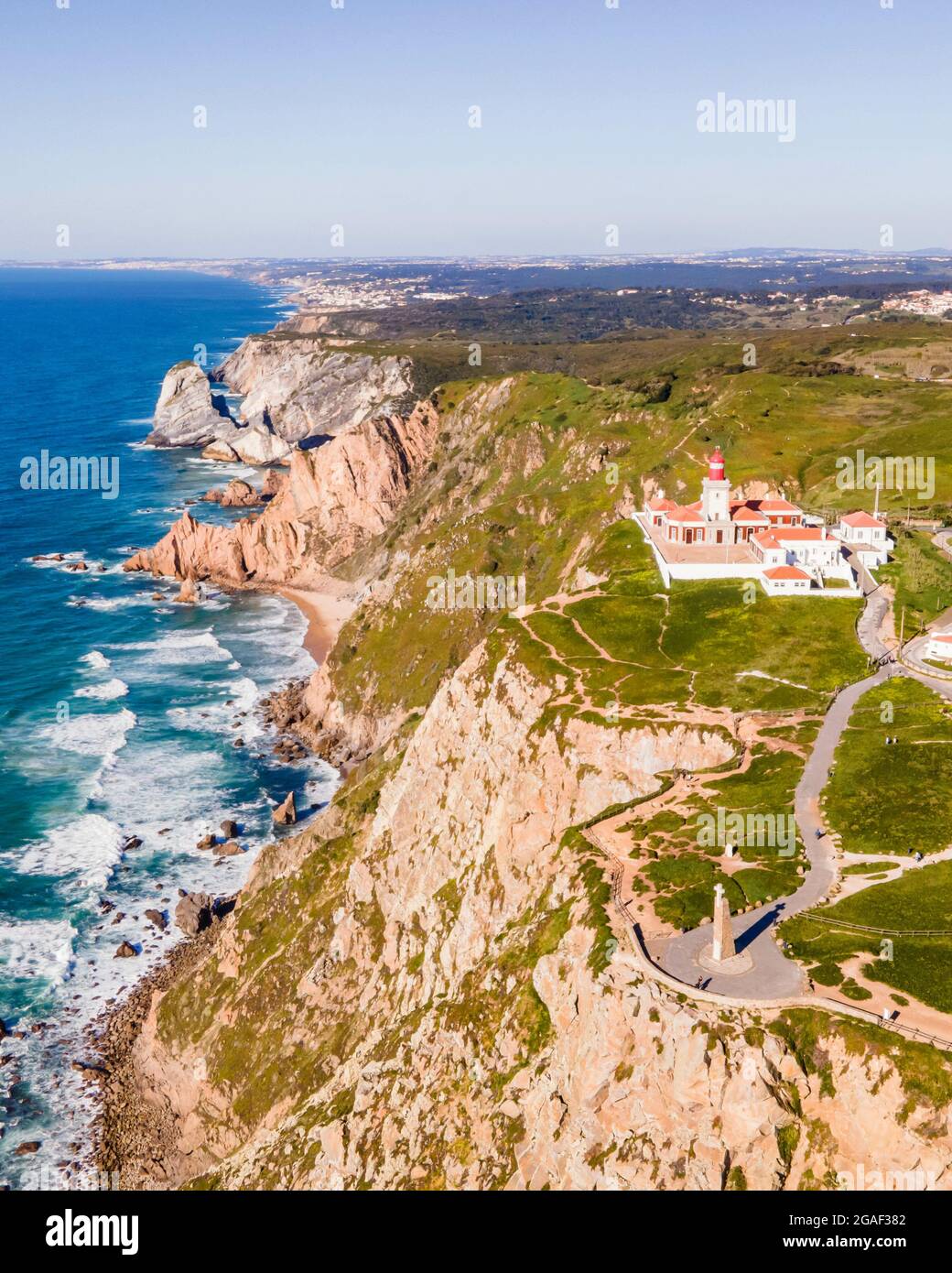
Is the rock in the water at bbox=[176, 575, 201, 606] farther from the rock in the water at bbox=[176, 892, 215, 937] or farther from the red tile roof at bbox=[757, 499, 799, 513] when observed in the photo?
the red tile roof at bbox=[757, 499, 799, 513]

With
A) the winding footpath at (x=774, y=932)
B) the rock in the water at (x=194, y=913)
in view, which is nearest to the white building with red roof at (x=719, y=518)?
the winding footpath at (x=774, y=932)

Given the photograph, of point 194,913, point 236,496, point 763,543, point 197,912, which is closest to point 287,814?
point 197,912

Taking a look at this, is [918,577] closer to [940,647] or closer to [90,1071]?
[940,647]

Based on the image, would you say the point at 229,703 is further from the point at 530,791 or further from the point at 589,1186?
the point at 589,1186

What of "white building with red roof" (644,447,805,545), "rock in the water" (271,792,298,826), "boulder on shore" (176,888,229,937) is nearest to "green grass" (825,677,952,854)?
"white building with red roof" (644,447,805,545)

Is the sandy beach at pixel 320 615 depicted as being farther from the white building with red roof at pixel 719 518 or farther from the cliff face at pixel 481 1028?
the white building with red roof at pixel 719 518

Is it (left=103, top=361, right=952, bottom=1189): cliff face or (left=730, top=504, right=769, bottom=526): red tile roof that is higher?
(left=730, top=504, right=769, bottom=526): red tile roof
